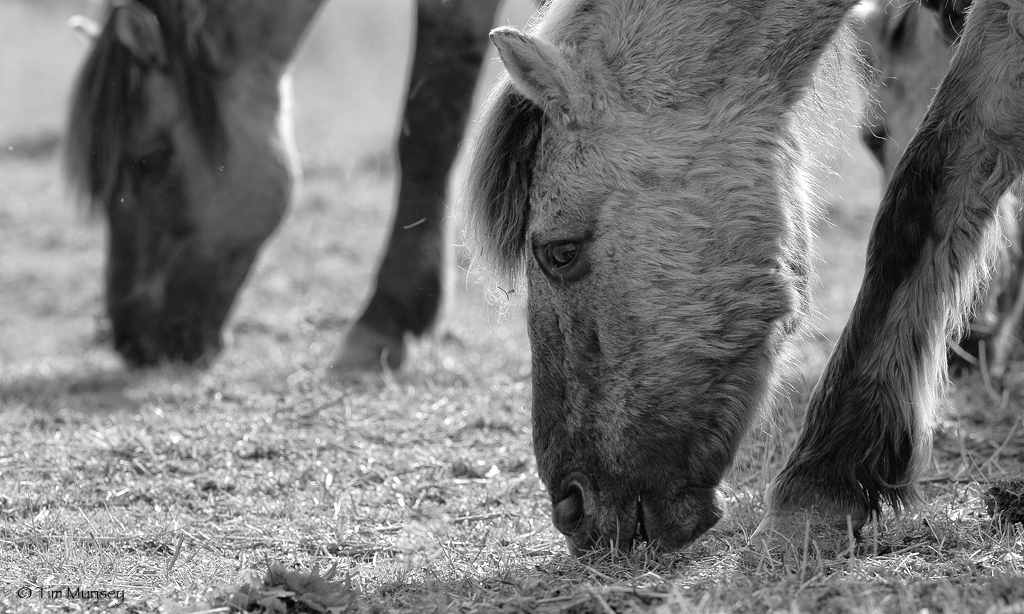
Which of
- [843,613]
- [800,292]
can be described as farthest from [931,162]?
[843,613]

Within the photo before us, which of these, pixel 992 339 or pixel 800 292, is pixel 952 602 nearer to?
pixel 800 292

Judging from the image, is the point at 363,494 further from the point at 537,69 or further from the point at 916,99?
the point at 916,99

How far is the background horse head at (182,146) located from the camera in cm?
537

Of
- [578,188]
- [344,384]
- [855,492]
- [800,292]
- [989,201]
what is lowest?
[344,384]

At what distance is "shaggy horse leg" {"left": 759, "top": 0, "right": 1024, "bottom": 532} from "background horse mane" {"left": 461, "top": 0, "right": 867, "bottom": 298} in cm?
32

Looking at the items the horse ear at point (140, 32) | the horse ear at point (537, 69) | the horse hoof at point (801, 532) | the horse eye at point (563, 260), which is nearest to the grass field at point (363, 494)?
the horse hoof at point (801, 532)

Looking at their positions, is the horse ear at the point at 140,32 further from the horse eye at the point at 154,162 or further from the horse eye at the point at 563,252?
the horse eye at the point at 563,252

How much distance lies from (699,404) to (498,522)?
87 cm

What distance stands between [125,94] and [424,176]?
5.30ft

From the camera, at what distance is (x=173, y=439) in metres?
3.96

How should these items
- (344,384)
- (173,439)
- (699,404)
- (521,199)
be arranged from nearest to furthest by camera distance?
(699,404) < (521,199) < (173,439) < (344,384)

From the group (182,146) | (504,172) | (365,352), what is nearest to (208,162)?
(182,146)

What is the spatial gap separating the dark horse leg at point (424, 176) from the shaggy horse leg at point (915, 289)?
2642 millimetres

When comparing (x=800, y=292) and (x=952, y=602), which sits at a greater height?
(x=800, y=292)
